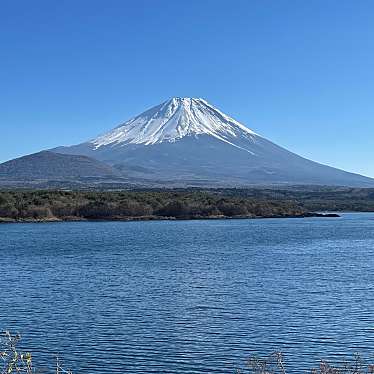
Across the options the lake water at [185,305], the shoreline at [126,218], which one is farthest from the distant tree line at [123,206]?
the lake water at [185,305]

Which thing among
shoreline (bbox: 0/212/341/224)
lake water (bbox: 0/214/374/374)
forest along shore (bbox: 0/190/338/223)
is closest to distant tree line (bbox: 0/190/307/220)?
forest along shore (bbox: 0/190/338/223)

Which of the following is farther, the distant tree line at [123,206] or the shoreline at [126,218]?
the distant tree line at [123,206]

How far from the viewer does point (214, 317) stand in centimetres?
1970

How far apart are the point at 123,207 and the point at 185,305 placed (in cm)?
5723

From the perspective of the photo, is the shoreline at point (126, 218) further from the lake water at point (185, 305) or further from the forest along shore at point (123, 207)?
the lake water at point (185, 305)

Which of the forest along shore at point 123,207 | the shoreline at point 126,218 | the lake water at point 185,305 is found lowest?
the lake water at point 185,305

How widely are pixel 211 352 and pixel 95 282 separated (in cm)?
1135

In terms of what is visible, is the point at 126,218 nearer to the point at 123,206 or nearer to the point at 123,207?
the point at 123,207

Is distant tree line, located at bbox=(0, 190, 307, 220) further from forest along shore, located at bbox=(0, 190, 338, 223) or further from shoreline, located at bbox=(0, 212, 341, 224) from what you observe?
shoreline, located at bbox=(0, 212, 341, 224)

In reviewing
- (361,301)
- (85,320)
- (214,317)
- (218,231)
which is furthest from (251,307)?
(218,231)

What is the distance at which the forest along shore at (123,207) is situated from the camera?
73.4m

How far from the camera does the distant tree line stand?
7356 cm

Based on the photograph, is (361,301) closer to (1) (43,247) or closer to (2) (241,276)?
(2) (241,276)

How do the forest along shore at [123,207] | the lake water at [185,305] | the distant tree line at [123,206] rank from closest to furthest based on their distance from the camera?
the lake water at [185,305], the forest along shore at [123,207], the distant tree line at [123,206]
